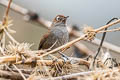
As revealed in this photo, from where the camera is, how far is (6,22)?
76.9 inches

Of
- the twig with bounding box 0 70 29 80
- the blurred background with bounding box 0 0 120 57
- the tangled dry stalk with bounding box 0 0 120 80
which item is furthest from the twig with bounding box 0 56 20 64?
the blurred background with bounding box 0 0 120 57

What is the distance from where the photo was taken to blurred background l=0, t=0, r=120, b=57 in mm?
4062

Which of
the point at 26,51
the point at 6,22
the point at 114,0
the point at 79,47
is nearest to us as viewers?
the point at 26,51

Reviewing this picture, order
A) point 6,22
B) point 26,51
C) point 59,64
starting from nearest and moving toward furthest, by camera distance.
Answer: point 26,51 < point 59,64 < point 6,22

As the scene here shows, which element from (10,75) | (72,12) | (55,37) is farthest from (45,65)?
(72,12)

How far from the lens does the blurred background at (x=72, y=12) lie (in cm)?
406

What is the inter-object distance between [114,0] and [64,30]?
1.84m

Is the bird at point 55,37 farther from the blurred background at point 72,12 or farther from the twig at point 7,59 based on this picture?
the twig at point 7,59

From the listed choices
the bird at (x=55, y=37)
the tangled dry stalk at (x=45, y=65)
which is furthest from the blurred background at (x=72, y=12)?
the tangled dry stalk at (x=45, y=65)

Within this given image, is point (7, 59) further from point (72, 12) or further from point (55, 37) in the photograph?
point (72, 12)

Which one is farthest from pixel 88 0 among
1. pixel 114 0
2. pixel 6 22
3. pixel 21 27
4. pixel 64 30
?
pixel 6 22

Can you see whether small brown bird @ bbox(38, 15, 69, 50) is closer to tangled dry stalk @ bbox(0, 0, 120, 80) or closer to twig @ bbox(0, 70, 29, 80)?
tangled dry stalk @ bbox(0, 0, 120, 80)

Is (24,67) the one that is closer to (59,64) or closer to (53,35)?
(59,64)

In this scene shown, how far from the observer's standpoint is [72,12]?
451 centimetres
